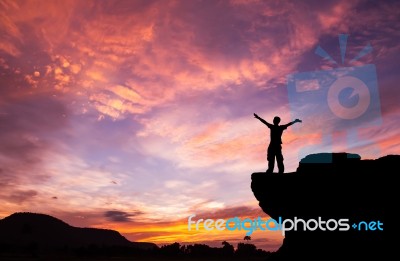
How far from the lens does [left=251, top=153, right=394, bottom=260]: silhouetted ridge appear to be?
14.7m

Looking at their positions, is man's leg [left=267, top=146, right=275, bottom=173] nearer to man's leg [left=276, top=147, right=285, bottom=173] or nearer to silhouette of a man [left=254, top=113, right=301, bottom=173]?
silhouette of a man [left=254, top=113, right=301, bottom=173]

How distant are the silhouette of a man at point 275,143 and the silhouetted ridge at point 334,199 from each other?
59 cm

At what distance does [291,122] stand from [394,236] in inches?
256

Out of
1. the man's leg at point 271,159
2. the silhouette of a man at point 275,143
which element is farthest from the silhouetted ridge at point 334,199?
the silhouette of a man at point 275,143

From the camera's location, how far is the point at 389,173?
587 inches

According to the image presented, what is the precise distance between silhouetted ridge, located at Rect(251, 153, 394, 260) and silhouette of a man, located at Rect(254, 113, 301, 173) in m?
0.59

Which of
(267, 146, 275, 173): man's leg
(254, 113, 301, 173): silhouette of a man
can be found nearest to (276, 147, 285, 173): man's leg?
(254, 113, 301, 173): silhouette of a man

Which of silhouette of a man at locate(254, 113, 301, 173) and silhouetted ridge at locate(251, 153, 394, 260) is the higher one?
silhouette of a man at locate(254, 113, 301, 173)

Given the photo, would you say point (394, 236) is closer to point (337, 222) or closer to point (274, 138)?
point (337, 222)

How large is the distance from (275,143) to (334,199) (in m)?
3.64

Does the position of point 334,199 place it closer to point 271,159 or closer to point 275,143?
point 271,159

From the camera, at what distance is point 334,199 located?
1526 cm

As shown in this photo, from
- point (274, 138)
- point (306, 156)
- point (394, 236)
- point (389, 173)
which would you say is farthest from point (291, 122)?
point (394, 236)

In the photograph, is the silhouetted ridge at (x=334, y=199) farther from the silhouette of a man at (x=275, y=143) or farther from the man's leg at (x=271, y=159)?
the silhouette of a man at (x=275, y=143)
